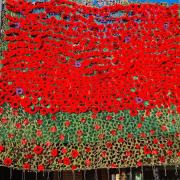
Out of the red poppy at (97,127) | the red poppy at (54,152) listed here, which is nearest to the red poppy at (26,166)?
the red poppy at (54,152)

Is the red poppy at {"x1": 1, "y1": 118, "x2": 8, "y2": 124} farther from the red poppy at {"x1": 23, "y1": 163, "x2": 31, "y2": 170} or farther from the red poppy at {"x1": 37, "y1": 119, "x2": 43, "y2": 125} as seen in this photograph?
the red poppy at {"x1": 23, "y1": 163, "x2": 31, "y2": 170}

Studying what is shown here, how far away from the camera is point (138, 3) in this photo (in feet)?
16.1

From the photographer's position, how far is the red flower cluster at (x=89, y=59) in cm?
418

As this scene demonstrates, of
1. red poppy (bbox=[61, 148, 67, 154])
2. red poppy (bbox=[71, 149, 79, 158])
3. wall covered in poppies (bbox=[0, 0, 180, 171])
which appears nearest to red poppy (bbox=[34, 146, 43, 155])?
wall covered in poppies (bbox=[0, 0, 180, 171])

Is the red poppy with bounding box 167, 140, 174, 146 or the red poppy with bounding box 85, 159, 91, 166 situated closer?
the red poppy with bounding box 85, 159, 91, 166

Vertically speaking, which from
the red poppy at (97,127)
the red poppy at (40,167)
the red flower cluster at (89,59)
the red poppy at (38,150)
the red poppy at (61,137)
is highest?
the red flower cluster at (89,59)

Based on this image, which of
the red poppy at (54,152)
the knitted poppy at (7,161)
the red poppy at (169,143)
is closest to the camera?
the knitted poppy at (7,161)

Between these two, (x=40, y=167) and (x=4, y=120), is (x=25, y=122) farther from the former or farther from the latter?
(x=40, y=167)

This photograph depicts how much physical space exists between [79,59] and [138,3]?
1172 mm

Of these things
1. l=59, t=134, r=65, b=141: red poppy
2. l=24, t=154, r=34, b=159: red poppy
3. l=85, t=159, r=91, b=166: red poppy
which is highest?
l=59, t=134, r=65, b=141: red poppy

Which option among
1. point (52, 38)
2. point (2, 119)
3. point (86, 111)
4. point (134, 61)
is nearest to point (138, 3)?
point (134, 61)

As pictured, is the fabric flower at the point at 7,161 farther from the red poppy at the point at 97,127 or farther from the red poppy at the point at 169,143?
the red poppy at the point at 169,143

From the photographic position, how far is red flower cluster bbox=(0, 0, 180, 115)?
4184 mm

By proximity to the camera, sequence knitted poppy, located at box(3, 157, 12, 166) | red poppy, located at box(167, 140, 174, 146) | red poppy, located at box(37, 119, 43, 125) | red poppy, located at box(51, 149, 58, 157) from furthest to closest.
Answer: red poppy, located at box(167, 140, 174, 146)
red poppy, located at box(37, 119, 43, 125)
red poppy, located at box(51, 149, 58, 157)
knitted poppy, located at box(3, 157, 12, 166)
